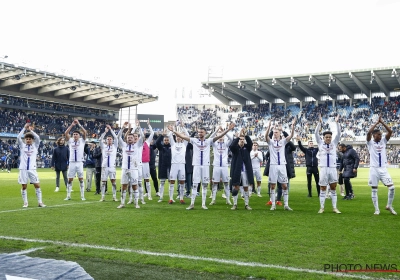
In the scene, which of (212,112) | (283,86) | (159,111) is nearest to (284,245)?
(283,86)

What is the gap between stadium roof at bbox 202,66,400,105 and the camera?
159 ft

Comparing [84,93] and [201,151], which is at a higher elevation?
[84,93]

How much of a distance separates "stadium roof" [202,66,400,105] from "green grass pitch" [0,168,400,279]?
41.4 metres

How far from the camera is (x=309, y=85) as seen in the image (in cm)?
5416

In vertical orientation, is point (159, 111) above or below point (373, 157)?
above

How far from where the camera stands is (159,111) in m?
80.9

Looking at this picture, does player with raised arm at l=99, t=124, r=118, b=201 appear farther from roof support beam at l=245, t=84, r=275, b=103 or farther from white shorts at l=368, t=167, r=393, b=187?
roof support beam at l=245, t=84, r=275, b=103

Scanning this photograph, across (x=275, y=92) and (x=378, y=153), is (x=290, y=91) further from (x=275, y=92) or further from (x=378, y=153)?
(x=378, y=153)

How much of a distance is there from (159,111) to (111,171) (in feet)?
224

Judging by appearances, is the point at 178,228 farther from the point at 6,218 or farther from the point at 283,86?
the point at 283,86

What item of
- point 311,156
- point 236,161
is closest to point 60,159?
point 236,161

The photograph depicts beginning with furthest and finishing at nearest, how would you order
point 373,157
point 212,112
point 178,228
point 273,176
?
point 212,112, point 273,176, point 373,157, point 178,228

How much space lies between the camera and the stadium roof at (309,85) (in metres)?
48.6

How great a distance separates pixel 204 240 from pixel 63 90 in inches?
1906
